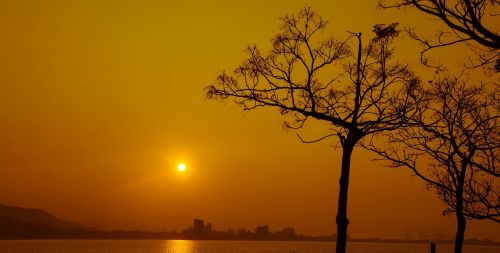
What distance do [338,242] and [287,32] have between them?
576 centimetres

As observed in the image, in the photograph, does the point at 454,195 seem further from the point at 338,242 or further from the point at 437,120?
the point at 338,242

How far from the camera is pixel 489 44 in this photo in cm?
896

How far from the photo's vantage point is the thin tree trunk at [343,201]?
15898 millimetres

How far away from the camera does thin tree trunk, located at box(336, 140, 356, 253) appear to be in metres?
15.9

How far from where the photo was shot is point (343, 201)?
52.4 ft

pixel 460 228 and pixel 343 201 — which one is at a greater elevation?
pixel 343 201

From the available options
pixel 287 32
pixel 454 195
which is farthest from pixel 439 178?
pixel 287 32

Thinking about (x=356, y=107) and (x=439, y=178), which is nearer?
(x=356, y=107)

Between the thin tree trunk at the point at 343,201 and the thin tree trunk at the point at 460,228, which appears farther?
the thin tree trunk at the point at 460,228

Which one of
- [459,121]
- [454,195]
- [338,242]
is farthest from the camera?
[454,195]

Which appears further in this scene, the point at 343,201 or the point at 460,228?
the point at 460,228

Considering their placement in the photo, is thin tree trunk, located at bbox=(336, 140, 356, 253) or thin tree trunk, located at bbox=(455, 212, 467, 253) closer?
thin tree trunk, located at bbox=(336, 140, 356, 253)

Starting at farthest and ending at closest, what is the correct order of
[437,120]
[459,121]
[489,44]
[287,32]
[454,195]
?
[454,195], [459,121], [437,120], [287,32], [489,44]

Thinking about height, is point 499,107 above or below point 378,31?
below
